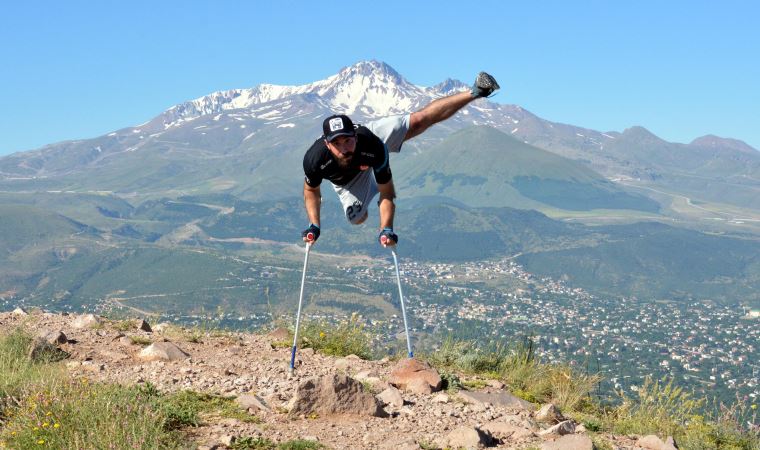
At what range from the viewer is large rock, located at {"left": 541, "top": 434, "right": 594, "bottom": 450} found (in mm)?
6902

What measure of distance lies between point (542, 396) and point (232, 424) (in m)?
5.03

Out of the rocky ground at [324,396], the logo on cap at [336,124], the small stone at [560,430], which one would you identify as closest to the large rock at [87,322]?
the rocky ground at [324,396]

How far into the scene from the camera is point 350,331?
12.3m

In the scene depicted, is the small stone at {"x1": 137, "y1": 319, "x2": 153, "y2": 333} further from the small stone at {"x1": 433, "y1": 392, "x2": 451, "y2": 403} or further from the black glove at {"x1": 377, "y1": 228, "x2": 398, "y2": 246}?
the small stone at {"x1": 433, "y1": 392, "x2": 451, "y2": 403}

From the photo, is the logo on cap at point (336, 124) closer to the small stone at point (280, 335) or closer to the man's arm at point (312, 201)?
the man's arm at point (312, 201)

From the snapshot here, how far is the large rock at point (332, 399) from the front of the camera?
789 cm

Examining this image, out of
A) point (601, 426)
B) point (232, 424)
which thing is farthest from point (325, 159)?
point (601, 426)

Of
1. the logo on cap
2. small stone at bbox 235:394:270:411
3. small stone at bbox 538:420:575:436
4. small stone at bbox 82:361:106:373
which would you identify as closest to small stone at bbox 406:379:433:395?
small stone at bbox 538:420:575:436

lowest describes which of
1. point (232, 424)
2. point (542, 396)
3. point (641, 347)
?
point (641, 347)

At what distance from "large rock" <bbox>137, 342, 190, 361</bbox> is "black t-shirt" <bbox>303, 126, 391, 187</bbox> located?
3057 millimetres

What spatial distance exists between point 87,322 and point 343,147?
6181 mm

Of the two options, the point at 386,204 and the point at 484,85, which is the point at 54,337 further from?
the point at 484,85

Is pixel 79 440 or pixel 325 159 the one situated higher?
pixel 325 159

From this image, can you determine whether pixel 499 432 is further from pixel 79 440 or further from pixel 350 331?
pixel 350 331
